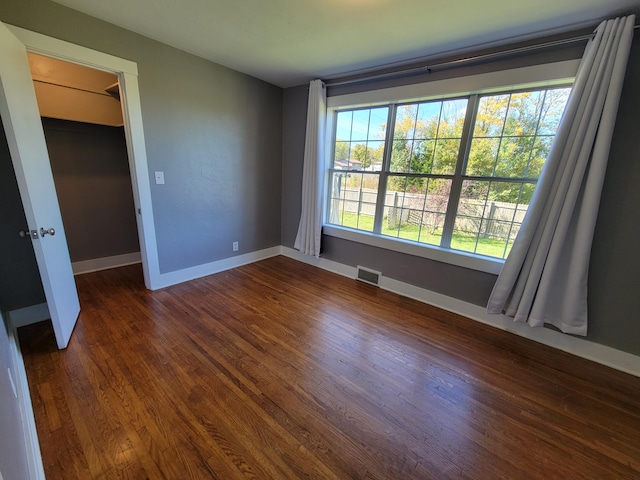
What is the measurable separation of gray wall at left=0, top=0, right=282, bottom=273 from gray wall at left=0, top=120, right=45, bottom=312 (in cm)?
92

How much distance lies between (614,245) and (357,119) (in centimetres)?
260

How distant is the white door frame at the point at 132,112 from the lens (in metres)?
1.87

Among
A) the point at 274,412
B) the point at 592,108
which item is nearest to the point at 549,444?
the point at 274,412

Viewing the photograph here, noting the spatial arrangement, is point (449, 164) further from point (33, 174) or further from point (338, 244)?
point (33, 174)

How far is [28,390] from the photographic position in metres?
1.49

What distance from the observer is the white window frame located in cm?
199

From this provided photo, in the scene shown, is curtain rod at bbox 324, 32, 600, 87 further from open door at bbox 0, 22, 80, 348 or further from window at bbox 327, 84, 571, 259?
open door at bbox 0, 22, 80, 348

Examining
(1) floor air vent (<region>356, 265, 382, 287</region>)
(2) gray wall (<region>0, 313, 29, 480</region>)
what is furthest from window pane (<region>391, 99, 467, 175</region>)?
(2) gray wall (<region>0, 313, 29, 480</region>)

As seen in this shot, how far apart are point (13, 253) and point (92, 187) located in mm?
1284

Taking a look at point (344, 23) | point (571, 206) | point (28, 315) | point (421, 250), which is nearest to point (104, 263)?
point (28, 315)

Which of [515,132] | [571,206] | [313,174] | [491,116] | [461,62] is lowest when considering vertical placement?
[571,206]

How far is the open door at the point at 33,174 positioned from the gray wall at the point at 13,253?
274 millimetres

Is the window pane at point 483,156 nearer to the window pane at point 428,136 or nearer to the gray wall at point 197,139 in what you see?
Result: the window pane at point 428,136

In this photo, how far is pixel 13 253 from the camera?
203 cm
